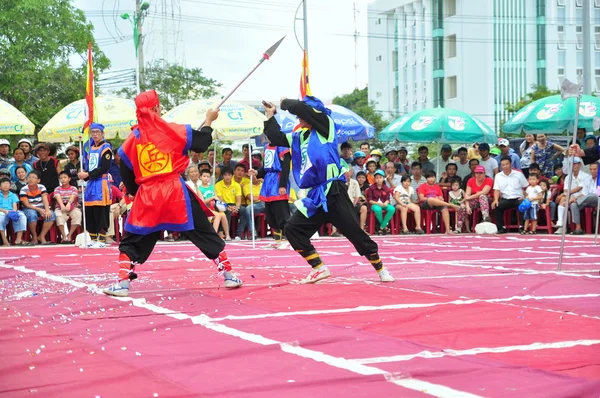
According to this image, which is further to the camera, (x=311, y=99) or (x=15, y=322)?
(x=311, y=99)

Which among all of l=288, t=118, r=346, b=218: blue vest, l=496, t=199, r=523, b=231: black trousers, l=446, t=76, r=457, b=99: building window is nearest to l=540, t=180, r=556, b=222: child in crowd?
l=496, t=199, r=523, b=231: black trousers

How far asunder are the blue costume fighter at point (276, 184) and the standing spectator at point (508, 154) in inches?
276

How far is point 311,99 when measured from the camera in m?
9.41

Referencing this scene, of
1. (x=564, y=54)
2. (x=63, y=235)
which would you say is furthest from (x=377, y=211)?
(x=564, y=54)

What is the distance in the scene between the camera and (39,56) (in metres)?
36.1

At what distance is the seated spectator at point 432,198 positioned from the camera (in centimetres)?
1975

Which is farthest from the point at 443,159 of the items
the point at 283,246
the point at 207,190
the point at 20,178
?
the point at 20,178

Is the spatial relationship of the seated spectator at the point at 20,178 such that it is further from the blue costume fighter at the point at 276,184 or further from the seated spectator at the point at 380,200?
the seated spectator at the point at 380,200

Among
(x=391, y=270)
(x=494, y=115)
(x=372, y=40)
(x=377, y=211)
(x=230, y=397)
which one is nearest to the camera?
(x=230, y=397)

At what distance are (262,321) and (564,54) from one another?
59442 mm

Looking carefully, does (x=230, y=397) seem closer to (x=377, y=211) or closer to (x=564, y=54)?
(x=377, y=211)

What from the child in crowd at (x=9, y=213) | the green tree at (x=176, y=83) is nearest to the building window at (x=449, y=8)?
the green tree at (x=176, y=83)

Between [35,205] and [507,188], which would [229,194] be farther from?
[507,188]

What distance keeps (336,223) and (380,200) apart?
10.3 meters
